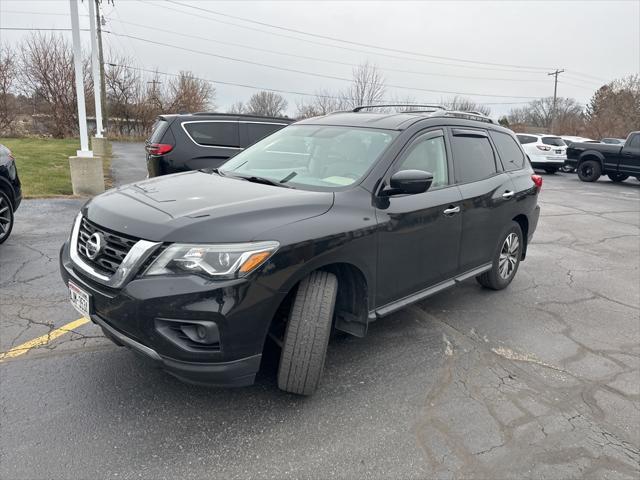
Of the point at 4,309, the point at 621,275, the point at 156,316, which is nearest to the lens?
the point at 156,316

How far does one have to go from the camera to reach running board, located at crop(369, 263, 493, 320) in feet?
10.8

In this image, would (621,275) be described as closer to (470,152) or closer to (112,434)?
(470,152)

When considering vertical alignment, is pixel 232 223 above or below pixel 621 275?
above

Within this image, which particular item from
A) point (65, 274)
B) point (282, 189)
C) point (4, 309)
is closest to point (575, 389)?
point (282, 189)

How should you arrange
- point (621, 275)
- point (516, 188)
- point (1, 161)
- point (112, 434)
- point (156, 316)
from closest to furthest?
point (156, 316)
point (112, 434)
point (516, 188)
point (1, 161)
point (621, 275)

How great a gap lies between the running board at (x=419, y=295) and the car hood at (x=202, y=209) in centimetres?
90

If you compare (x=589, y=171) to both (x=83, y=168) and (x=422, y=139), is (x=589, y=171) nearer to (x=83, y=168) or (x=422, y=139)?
(x=422, y=139)

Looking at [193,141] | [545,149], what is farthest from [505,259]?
[545,149]

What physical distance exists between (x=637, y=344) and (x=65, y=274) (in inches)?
185

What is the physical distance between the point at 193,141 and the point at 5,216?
3252mm

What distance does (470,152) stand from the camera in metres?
4.34

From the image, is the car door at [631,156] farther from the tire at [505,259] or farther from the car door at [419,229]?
the car door at [419,229]

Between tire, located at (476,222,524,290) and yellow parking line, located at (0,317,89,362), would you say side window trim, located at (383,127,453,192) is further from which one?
yellow parking line, located at (0,317,89,362)

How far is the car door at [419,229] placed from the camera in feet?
10.6
